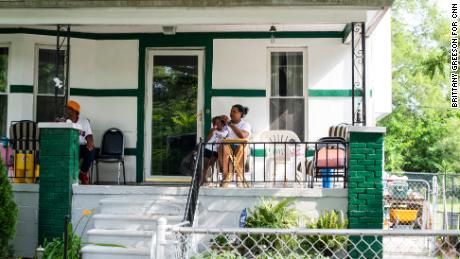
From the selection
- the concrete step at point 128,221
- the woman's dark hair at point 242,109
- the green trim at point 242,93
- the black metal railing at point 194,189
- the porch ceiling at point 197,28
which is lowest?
the concrete step at point 128,221

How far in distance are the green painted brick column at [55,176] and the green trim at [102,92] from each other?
7.23 feet

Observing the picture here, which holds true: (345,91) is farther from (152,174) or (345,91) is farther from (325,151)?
(152,174)

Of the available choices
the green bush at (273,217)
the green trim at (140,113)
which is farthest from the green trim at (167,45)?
the green bush at (273,217)

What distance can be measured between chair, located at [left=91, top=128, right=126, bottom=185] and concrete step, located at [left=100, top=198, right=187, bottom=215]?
6.78ft

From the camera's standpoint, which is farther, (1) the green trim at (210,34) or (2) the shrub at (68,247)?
(1) the green trim at (210,34)

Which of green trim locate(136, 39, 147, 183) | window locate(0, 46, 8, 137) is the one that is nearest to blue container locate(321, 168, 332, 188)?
green trim locate(136, 39, 147, 183)

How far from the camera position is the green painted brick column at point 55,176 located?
854cm

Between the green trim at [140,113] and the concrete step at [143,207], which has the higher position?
the green trim at [140,113]

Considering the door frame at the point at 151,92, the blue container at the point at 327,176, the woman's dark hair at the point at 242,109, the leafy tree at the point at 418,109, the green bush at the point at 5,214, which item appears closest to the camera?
the green bush at the point at 5,214

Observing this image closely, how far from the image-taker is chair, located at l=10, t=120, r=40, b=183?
9156 millimetres

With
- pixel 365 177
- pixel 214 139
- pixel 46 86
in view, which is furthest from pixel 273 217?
pixel 46 86

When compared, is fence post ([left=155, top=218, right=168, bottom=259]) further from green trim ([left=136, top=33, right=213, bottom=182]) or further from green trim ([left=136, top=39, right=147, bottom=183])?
green trim ([left=136, top=39, right=147, bottom=183])

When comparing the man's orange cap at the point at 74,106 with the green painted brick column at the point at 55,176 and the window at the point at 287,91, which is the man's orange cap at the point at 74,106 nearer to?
the green painted brick column at the point at 55,176

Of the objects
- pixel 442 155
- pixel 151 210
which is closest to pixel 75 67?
pixel 151 210
